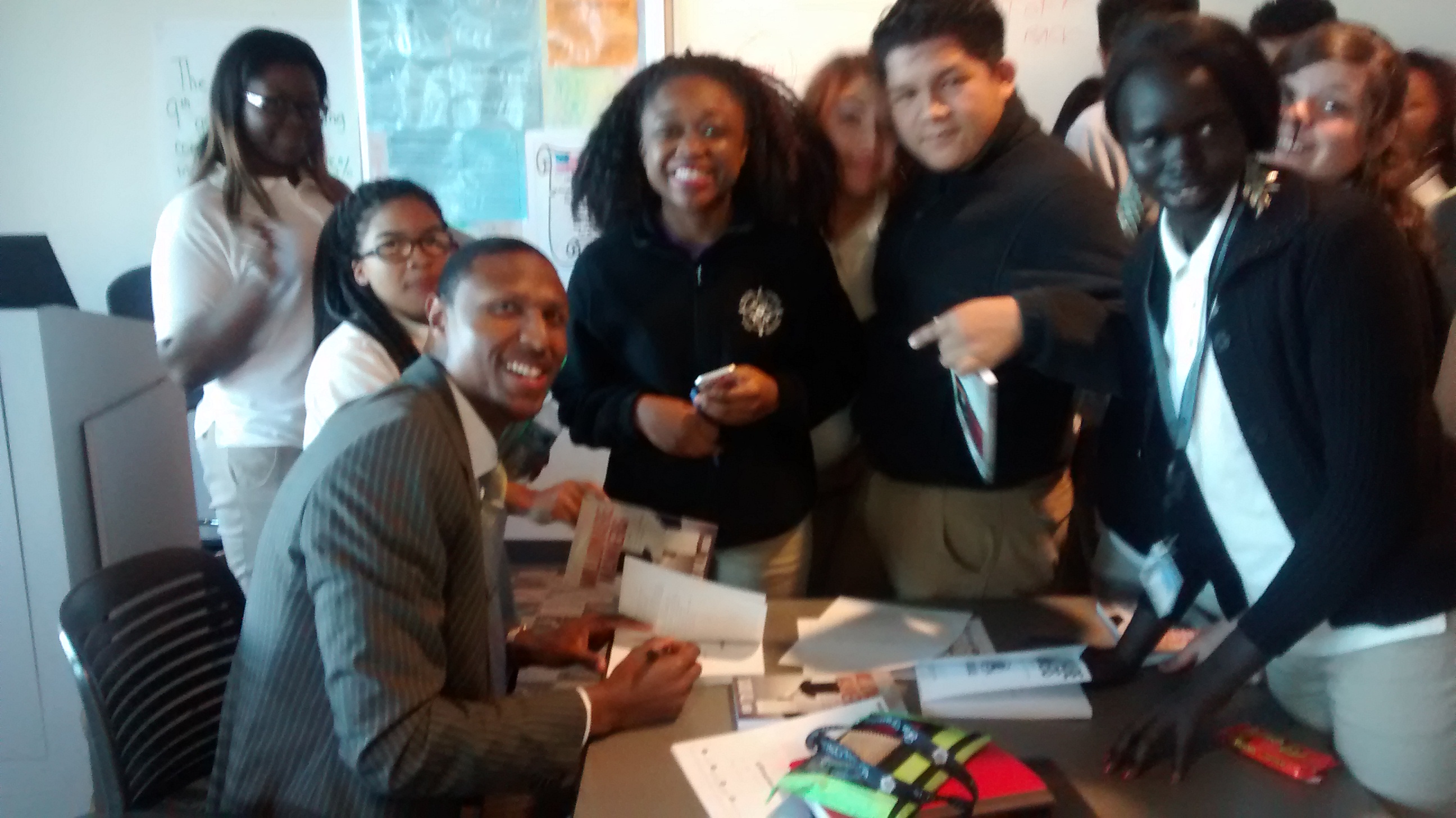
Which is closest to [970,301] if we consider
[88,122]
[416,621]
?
[416,621]

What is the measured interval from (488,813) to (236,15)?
127 inches

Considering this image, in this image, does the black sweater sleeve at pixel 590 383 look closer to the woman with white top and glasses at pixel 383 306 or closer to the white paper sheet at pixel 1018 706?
the woman with white top and glasses at pixel 383 306

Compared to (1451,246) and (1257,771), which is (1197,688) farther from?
(1451,246)

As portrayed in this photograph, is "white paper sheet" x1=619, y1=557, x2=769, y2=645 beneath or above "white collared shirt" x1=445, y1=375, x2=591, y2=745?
beneath

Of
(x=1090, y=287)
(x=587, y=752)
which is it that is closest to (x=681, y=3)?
(x=1090, y=287)

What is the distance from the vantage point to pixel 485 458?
1.30 metres

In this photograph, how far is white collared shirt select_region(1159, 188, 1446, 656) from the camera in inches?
42.4

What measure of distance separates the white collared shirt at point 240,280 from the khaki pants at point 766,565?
0.96 meters

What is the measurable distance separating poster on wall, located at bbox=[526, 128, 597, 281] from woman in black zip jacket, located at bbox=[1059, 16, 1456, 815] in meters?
2.50

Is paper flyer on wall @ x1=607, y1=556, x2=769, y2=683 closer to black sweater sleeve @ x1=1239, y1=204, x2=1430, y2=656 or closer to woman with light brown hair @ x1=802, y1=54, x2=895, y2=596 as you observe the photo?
woman with light brown hair @ x1=802, y1=54, x2=895, y2=596

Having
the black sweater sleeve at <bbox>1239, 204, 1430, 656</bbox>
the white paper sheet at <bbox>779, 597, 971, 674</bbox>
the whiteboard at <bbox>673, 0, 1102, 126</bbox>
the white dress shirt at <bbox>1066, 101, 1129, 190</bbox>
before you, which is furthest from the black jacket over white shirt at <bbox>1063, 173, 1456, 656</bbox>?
the whiteboard at <bbox>673, 0, 1102, 126</bbox>

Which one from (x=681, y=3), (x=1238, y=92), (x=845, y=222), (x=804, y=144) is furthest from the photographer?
(x=681, y=3)

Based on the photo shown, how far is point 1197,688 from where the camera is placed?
1.11 m

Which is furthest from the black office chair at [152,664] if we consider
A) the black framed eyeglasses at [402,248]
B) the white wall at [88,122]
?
the white wall at [88,122]
